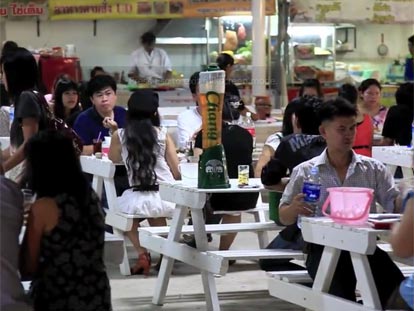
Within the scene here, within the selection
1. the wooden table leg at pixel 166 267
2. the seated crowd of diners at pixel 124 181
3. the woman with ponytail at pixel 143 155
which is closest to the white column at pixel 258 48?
the seated crowd of diners at pixel 124 181

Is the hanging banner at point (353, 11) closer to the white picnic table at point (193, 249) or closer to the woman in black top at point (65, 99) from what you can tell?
the woman in black top at point (65, 99)

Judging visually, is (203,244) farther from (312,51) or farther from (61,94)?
(312,51)

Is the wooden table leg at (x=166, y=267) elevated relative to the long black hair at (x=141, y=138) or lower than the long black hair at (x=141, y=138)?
lower

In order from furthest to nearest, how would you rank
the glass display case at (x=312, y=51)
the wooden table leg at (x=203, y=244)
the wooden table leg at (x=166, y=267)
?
1. the glass display case at (x=312, y=51)
2. the wooden table leg at (x=166, y=267)
3. the wooden table leg at (x=203, y=244)

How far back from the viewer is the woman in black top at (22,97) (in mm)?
5070

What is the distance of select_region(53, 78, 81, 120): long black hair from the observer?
841 centimetres

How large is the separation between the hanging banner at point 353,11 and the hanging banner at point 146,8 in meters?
0.36

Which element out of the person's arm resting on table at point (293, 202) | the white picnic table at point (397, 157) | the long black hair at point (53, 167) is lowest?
the white picnic table at point (397, 157)

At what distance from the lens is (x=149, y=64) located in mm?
12125

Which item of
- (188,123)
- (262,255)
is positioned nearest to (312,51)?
(188,123)

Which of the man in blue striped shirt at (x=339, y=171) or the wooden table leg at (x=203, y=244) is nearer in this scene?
the man in blue striped shirt at (x=339, y=171)

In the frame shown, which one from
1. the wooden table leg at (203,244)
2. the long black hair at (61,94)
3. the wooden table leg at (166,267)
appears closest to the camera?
the wooden table leg at (203,244)

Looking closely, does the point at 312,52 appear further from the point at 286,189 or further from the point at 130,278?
the point at 286,189

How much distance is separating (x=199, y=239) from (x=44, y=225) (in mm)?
2032
